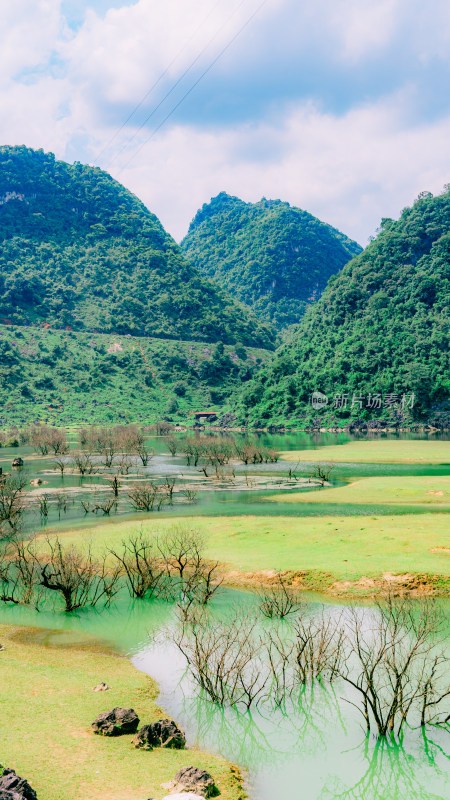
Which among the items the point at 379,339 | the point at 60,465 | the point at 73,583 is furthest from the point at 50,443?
the point at 379,339

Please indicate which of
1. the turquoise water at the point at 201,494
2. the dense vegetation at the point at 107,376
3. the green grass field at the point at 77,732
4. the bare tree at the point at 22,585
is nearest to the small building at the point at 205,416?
the dense vegetation at the point at 107,376

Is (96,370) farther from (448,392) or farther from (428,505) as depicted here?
(428,505)

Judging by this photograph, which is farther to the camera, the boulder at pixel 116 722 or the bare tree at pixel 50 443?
the bare tree at pixel 50 443

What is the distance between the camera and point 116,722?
1159cm

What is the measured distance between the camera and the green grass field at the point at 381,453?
6525 centimetres

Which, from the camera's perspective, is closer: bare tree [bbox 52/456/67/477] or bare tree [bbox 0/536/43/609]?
bare tree [bbox 0/536/43/609]

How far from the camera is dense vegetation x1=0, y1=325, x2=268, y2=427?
13500 centimetres

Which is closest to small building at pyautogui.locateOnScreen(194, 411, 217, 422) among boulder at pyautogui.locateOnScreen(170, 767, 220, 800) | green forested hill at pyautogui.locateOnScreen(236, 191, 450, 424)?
green forested hill at pyautogui.locateOnScreen(236, 191, 450, 424)

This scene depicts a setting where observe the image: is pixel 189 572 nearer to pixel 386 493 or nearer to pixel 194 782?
pixel 194 782

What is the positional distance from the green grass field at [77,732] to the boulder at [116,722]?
0.16 metres

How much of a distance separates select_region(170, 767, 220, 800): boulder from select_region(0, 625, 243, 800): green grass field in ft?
0.77

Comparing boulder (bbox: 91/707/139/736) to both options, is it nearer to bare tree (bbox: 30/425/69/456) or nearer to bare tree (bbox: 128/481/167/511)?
bare tree (bbox: 128/481/167/511)

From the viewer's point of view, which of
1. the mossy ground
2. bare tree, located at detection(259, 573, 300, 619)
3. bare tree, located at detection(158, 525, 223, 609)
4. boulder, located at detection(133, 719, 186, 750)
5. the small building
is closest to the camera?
boulder, located at detection(133, 719, 186, 750)

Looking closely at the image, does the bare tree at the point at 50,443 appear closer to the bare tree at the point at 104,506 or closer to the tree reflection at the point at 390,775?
the bare tree at the point at 104,506
